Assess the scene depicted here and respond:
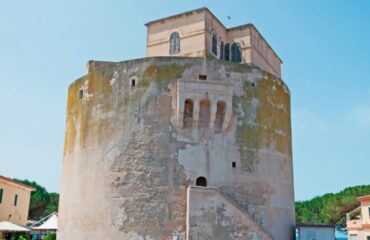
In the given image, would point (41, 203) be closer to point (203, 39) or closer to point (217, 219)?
point (203, 39)

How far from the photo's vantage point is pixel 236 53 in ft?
79.6

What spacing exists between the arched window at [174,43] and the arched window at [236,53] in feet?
10.5

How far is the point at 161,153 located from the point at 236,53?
9.43 metres

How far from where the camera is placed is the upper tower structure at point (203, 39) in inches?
884

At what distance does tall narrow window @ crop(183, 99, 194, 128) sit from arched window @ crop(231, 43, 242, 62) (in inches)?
293

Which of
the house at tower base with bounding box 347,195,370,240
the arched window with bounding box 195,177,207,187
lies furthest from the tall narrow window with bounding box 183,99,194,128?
the house at tower base with bounding box 347,195,370,240

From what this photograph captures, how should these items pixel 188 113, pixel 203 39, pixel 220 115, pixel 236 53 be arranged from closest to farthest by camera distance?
pixel 188 113
pixel 220 115
pixel 203 39
pixel 236 53

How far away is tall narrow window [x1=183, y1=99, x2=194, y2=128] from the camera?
57.3ft

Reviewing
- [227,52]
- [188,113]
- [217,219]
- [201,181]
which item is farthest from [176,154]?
[227,52]

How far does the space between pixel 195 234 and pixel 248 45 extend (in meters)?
11.8

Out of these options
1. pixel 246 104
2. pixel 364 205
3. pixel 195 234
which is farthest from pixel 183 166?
pixel 364 205

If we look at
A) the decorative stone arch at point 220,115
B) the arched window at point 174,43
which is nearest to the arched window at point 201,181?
the decorative stone arch at point 220,115

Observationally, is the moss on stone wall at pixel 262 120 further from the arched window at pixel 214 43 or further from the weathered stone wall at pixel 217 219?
the arched window at pixel 214 43

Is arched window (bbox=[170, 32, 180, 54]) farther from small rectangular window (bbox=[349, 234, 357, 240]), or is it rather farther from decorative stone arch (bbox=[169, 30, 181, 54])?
small rectangular window (bbox=[349, 234, 357, 240])
